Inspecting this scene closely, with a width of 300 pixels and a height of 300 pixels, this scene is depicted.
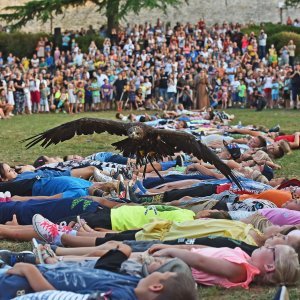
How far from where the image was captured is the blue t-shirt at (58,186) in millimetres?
7637

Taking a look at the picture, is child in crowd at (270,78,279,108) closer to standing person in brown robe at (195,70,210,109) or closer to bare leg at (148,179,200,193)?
standing person in brown robe at (195,70,210,109)

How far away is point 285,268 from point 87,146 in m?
9.29

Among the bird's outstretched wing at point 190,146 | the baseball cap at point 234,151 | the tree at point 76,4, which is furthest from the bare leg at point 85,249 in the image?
the tree at point 76,4

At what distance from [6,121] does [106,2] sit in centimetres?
1608

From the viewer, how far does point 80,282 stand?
452 cm

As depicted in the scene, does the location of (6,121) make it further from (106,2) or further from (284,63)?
(106,2)

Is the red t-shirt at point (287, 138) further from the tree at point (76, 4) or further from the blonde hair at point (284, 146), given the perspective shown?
the tree at point (76, 4)

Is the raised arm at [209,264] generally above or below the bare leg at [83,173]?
above

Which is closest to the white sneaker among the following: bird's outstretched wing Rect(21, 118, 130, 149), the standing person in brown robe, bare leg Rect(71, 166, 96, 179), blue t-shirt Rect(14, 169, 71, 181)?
bare leg Rect(71, 166, 96, 179)

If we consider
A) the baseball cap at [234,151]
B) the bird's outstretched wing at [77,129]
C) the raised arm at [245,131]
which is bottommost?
the raised arm at [245,131]

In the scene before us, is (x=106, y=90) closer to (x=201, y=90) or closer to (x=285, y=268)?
(x=201, y=90)

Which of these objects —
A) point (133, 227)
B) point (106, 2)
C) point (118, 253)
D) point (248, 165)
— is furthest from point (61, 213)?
point (106, 2)

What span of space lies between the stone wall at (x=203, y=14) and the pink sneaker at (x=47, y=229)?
121 feet

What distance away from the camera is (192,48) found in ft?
99.4
